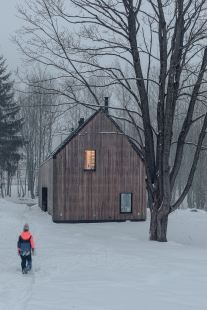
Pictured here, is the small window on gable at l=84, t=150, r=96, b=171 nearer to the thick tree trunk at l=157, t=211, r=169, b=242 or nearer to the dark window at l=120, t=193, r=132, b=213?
the dark window at l=120, t=193, r=132, b=213

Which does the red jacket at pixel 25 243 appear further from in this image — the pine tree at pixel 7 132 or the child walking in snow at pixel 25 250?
the pine tree at pixel 7 132

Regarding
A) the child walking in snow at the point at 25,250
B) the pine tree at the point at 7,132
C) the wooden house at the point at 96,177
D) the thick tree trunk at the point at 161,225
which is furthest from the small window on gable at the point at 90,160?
the pine tree at the point at 7,132

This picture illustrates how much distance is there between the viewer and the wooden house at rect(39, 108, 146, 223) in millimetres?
27484

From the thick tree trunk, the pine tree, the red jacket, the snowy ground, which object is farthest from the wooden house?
the pine tree

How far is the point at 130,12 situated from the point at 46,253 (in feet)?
31.6

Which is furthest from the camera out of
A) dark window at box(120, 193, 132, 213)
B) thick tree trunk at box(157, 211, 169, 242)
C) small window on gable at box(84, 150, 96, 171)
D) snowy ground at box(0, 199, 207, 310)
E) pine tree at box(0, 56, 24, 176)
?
pine tree at box(0, 56, 24, 176)

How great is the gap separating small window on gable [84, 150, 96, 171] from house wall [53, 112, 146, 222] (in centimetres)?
24

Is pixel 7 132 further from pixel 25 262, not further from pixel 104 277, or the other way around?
pixel 104 277

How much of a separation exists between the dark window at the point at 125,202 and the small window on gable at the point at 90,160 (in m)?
2.77

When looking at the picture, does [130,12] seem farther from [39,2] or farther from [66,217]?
[66,217]

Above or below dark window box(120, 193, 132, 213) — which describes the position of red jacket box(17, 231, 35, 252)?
above

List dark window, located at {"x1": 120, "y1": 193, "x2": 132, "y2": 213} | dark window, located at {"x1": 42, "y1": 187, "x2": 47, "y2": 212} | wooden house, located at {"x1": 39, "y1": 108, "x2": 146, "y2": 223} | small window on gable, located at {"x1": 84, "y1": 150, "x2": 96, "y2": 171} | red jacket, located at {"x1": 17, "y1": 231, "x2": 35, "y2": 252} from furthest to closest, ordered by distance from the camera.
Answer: dark window, located at {"x1": 42, "y1": 187, "x2": 47, "y2": 212}
dark window, located at {"x1": 120, "y1": 193, "x2": 132, "y2": 213}
small window on gable, located at {"x1": 84, "y1": 150, "x2": 96, "y2": 171}
wooden house, located at {"x1": 39, "y1": 108, "x2": 146, "y2": 223}
red jacket, located at {"x1": 17, "y1": 231, "x2": 35, "y2": 252}

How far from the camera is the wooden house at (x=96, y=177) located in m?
27.5

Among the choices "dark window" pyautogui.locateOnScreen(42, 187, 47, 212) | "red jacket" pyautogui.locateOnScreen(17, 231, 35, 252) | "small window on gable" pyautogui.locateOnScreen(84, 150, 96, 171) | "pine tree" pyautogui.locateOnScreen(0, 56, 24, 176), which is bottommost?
"dark window" pyautogui.locateOnScreen(42, 187, 47, 212)
